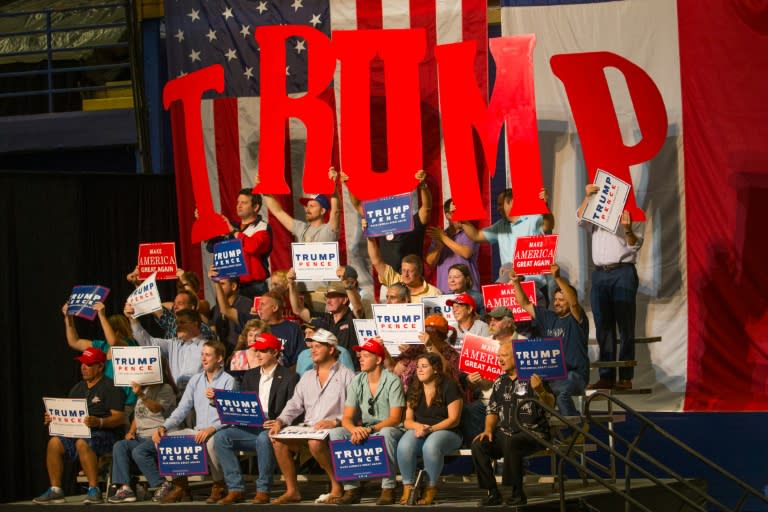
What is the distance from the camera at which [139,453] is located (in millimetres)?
11008

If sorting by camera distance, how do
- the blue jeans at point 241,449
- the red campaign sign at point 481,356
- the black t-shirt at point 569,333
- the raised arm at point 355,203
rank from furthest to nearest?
the raised arm at point 355,203 → the black t-shirt at point 569,333 → the blue jeans at point 241,449 → the red campaign sign at point 481,356

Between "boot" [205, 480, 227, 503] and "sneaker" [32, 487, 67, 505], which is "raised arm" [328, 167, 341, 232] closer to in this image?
"boot" [205, 480, 227, 503]

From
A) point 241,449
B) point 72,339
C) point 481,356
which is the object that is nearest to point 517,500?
point 481,356

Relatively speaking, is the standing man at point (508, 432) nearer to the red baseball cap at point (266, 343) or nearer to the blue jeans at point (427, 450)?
the blue jeans at point (427, 450)

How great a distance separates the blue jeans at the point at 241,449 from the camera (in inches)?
414

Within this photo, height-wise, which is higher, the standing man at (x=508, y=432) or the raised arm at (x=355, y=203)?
the raised arm at (x=355, y=203)

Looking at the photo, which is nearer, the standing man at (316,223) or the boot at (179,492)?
the boot at (179,492)

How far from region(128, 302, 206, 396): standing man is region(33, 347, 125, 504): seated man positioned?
552mm

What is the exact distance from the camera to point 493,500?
9.48 m

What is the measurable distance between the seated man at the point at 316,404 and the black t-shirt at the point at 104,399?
160 centimetres

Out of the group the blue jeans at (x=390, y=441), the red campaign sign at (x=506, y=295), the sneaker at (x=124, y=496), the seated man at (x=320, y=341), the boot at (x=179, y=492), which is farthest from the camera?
the red campaign sign at (x=506, y=295)

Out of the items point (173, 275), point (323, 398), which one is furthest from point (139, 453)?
point (173, 275)

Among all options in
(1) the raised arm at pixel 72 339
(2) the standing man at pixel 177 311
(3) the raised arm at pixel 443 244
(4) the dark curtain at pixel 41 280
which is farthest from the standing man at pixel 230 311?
(3) the raised arm at pixel 443 244

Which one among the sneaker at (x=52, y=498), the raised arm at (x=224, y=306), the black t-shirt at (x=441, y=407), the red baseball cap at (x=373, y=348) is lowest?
the sneaker at (x=52, y=498)
